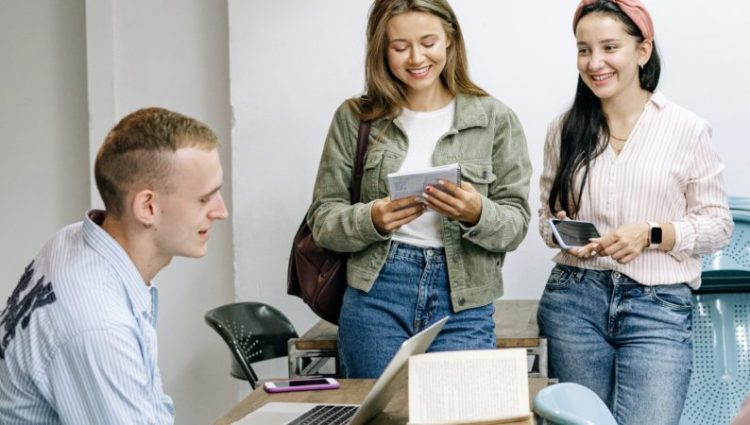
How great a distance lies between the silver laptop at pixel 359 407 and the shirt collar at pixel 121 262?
17.4 inches

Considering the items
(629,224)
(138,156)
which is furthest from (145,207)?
(629,224)

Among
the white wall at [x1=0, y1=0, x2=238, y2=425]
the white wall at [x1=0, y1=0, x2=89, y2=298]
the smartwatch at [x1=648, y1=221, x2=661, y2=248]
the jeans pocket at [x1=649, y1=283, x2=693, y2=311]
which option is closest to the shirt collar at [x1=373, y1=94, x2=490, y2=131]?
the smartwatch at [x1=648, y1=221, x2=661, y2=248]

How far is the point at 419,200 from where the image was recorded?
125 inches

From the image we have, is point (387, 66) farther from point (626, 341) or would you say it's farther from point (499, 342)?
point (626, 341)

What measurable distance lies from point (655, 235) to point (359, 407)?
140 cm

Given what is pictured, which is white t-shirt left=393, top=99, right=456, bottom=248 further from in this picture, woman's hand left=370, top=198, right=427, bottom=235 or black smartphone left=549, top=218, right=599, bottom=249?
black smartphone left=549, top=218, right=599, bottom=249

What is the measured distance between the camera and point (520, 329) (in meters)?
3.87

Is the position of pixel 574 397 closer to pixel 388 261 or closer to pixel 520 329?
pixel 388 261

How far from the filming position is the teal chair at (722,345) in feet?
13.4

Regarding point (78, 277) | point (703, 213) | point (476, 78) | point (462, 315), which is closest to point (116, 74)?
point (476, 78)

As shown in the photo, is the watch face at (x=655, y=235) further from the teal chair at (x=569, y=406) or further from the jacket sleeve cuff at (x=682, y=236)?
the teal chair at (x=569, y=406)

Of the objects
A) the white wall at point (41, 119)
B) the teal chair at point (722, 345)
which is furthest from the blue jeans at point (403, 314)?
the white wall at point (41, 119)

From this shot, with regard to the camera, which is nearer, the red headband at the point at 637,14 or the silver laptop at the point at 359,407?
the silver laptop at the point at 359,407

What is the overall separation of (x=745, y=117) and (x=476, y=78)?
1108mm
